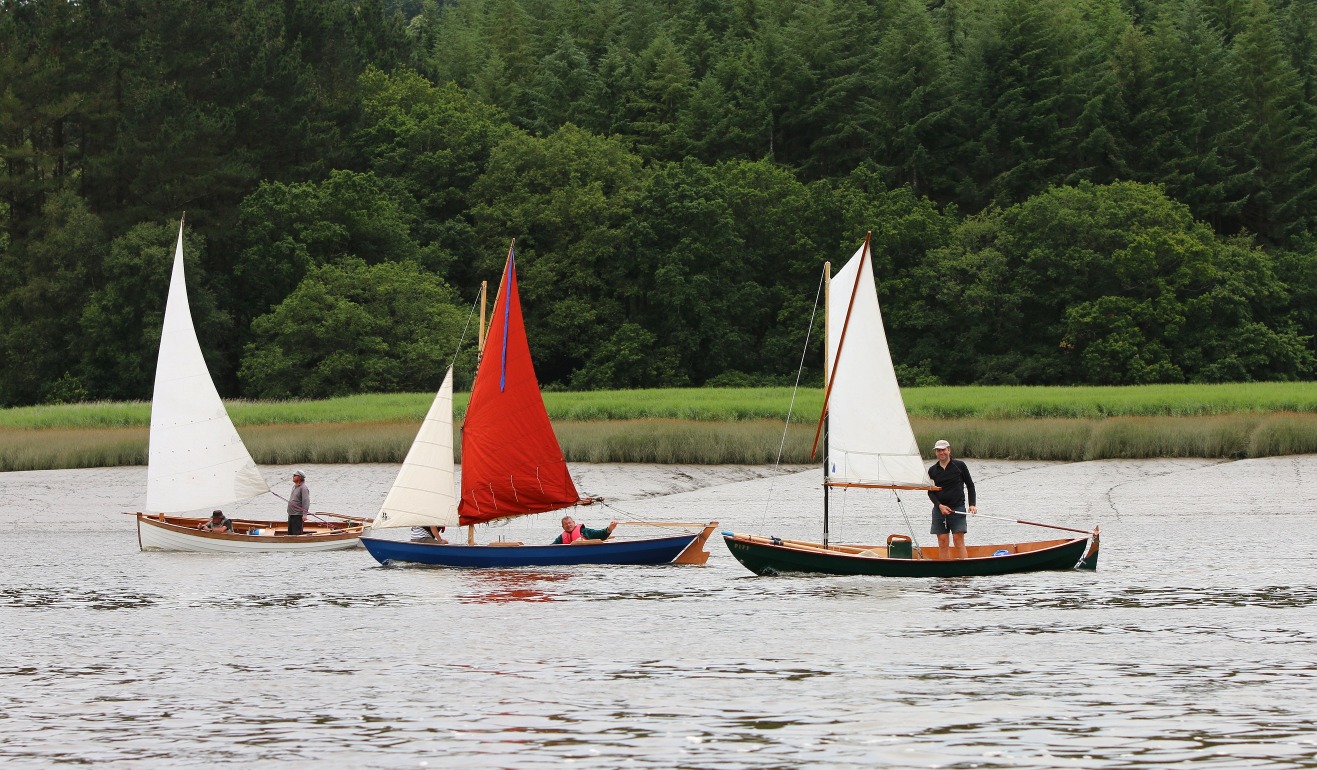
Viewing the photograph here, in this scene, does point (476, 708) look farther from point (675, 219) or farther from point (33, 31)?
point (33, 31)

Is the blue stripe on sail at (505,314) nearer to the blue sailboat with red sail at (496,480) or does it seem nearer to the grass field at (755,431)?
the blue sailboat with red sail at (496,480)

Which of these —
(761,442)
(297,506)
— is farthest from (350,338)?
(297,506)

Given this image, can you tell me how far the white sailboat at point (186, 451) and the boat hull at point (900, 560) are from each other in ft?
37.6

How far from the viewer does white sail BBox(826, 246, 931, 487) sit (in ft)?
95.1

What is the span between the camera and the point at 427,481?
3153cm

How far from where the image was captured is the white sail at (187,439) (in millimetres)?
37156

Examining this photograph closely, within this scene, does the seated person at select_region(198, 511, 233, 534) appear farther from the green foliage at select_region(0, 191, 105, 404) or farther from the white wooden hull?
the green foliage at select_region(0, 191, 105, 404)

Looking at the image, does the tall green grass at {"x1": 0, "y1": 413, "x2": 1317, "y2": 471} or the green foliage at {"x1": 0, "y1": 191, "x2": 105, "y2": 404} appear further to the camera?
the green foliage at {"x1": 0, "y1": 191, "x2": 105, "y2": 404}

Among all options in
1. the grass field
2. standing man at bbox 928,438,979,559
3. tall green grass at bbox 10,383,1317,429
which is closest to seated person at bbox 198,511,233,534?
the grass field

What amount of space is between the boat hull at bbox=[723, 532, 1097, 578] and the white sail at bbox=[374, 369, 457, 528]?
6.07 meters

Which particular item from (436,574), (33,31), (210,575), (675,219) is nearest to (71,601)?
(210,575)

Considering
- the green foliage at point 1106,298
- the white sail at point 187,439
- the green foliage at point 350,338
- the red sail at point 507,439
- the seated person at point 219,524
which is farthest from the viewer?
the green foliage at point 1106,298

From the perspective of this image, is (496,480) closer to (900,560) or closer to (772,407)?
(900,560)

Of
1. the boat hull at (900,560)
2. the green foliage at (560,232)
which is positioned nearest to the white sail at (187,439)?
the boat hull at (900,560)
